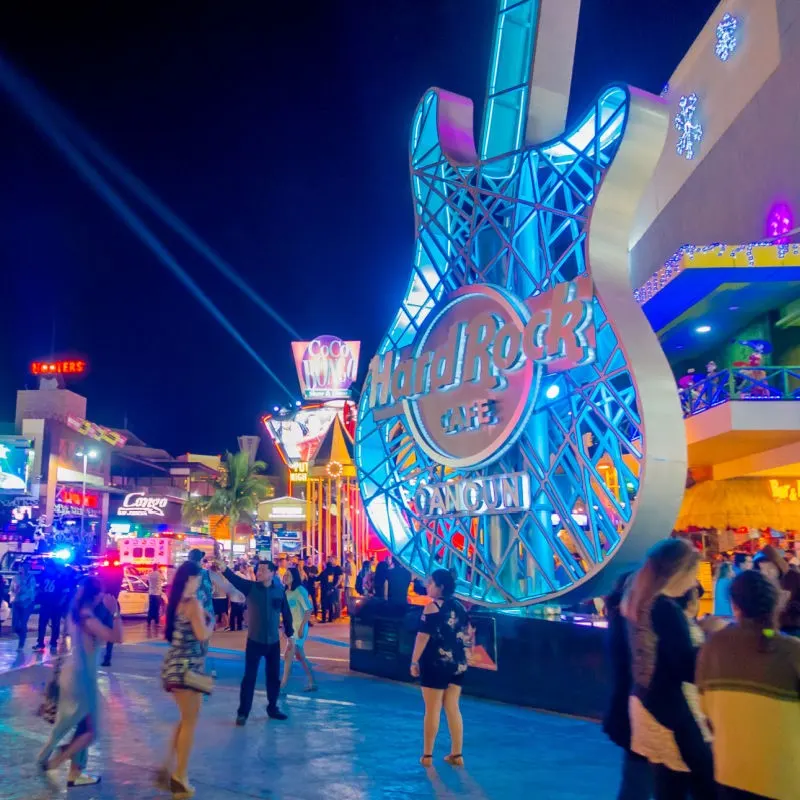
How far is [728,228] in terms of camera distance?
78.9 feet

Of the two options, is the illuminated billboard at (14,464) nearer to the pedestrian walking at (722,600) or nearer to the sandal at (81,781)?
the sandal at (81,781)

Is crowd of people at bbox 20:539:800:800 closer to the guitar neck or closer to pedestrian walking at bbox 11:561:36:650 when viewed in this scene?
the guitar neck

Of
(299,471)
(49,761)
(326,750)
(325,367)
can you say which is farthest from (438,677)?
(325,367)

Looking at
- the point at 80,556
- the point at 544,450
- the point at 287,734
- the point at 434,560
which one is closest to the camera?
the point at 287,734

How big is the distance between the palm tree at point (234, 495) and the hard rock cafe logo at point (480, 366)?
4863cm

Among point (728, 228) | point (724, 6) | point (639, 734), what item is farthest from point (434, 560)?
point (724, 6)

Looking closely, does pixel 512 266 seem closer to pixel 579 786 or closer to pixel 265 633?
pixel 265 633

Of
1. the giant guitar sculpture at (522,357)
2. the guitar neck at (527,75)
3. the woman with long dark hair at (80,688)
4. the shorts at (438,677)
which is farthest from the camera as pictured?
the guitar neck at (527,75)

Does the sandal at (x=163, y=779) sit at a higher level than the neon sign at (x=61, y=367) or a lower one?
lower

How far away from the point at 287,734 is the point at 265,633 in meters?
1.16

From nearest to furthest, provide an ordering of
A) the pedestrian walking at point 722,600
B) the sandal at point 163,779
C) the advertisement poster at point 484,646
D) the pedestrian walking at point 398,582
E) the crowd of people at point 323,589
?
the sandal at point 163,779, the pedestrian walking at point 722,600, the advertisement poster at point 484,646, the pedestrian walking at point 398,582, the crowd of people at point 323,589

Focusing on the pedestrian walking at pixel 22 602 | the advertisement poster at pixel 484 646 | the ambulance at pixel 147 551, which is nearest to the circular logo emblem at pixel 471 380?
the advertisement poster at pixel 484 646

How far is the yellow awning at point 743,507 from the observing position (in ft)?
69.6

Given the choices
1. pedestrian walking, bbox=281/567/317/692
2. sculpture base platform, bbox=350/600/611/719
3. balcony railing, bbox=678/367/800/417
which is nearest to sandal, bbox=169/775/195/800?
sculpture base platform, bbox=350/600/611/719
